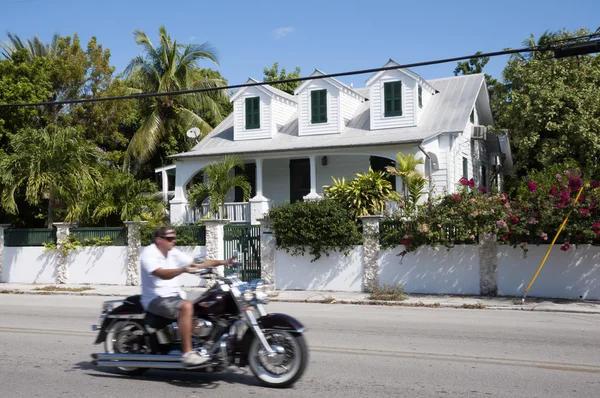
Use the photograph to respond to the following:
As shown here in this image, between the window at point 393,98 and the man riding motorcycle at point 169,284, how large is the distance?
18.5 meters

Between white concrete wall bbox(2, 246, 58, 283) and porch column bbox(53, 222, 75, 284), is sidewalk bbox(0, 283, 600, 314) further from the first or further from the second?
white concrete wall bbox(2, 246, 58, 283)

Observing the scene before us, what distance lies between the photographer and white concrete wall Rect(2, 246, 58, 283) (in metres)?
22.1

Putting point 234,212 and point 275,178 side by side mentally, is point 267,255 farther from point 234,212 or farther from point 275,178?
point 275,178

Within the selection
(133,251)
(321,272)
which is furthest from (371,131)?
(133,251)

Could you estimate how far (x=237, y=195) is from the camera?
92.0 feet

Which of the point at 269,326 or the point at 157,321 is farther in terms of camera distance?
the point at 157,321

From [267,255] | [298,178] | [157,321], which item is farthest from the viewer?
[298,178]

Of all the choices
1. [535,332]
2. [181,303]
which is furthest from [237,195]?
[181,303]

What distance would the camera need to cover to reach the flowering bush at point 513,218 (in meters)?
15.4

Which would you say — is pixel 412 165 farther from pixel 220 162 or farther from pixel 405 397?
pixel 405 397

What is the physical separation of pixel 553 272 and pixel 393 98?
1068 cm

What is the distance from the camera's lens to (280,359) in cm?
682

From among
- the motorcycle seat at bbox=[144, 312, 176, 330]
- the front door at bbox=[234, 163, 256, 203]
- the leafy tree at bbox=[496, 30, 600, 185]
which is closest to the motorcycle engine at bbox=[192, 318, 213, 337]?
the motorcycle seat at bbox=[144, 312, 176, 330]

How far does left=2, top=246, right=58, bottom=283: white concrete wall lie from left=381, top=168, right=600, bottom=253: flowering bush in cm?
1158
